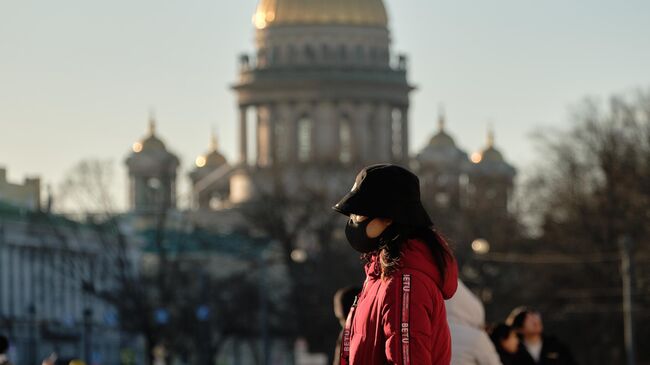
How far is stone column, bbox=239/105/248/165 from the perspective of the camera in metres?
144

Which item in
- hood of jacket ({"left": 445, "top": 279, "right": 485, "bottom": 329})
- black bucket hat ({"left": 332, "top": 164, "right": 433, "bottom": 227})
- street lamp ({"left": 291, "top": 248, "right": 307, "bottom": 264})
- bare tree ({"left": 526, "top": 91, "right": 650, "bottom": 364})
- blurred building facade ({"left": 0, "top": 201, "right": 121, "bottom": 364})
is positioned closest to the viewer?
black bucket hat ({"left": 332, "top": 164, "right": 433, "bottom": 227})

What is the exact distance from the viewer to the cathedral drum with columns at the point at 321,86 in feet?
465

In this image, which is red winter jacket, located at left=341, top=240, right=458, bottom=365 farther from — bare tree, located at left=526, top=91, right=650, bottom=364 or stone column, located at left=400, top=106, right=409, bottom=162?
stone column, located at left=400, top=106, right=409, bottom=162

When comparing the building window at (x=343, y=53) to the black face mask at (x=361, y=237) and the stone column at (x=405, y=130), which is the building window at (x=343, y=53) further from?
the black face mask at (x=361, y=237)

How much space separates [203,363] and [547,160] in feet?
33.1

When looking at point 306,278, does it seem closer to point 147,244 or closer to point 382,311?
point 147,244

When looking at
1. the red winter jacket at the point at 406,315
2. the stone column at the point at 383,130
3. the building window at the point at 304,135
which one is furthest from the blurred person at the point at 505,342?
the building window at the point at 304,135

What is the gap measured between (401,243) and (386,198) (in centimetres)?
17

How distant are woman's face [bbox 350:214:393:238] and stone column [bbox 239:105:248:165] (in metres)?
132

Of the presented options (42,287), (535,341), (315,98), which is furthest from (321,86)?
(535,341)

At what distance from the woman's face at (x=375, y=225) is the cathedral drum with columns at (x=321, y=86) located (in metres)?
128

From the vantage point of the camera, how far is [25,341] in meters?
92.8

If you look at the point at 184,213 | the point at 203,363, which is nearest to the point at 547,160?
the point at 203,363

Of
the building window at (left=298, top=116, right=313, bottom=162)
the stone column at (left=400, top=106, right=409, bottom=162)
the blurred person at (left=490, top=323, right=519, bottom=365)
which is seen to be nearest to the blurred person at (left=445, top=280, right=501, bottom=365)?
the blurred person at (left=490, top=323, right=519, bottom=365)
